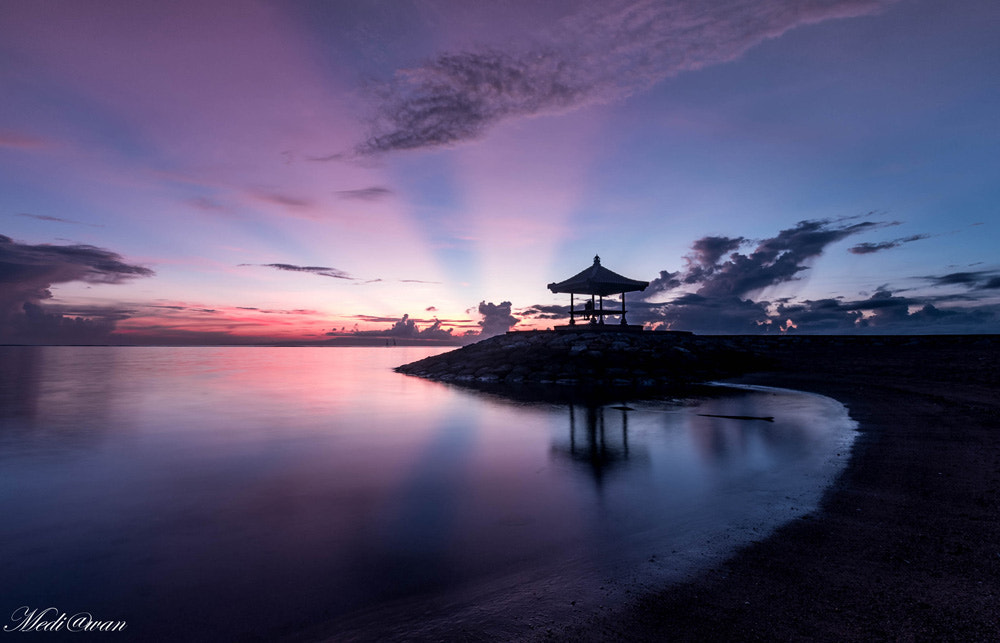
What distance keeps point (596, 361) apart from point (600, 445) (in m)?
19.1

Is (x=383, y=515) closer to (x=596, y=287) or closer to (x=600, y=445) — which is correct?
(x=600, y=445)

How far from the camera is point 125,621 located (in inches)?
175

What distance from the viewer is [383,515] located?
755 centimetres

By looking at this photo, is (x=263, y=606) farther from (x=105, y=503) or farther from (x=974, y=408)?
(x=974, y=408)

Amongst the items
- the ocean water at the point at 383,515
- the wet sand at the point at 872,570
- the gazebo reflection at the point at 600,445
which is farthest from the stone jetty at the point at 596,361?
the wet sand at the point at 872,570

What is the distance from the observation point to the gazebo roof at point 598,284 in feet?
114

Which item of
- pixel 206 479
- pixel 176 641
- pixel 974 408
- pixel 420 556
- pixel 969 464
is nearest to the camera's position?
pixel 176 641

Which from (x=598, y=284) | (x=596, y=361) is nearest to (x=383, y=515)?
(x=596, y=361)

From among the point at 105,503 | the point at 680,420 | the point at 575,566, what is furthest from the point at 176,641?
the point at 680,420

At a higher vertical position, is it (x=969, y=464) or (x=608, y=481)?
(x=969, y=464)

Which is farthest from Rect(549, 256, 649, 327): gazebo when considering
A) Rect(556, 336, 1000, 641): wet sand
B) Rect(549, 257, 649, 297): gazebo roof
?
Rect(556, 336, 1000, 641): wet sand

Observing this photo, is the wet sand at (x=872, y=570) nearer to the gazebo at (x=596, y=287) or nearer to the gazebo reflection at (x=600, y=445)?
the gazebo reflection at (x=600, y=445)

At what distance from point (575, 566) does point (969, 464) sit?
814cm

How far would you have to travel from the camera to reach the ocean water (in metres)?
4.60
